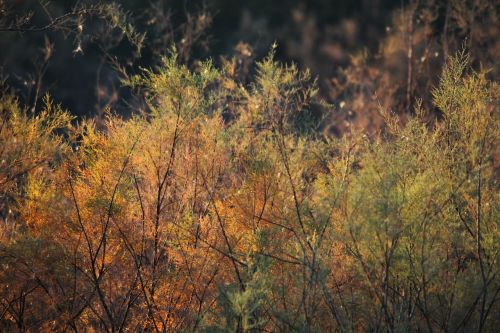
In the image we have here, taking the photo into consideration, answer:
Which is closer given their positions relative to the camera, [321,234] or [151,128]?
[321,234]

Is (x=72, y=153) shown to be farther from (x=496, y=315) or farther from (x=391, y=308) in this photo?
(x=496, y=315)

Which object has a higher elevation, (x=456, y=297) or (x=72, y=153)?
(x=72, y=153)

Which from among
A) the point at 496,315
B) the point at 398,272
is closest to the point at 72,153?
the point at 398,272

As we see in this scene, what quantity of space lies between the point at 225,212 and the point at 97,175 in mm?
1411

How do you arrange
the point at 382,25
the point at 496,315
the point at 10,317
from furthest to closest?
the point at 382,25 < the point at 10,317 < the point at 496,315

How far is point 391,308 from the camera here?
634 centimetres

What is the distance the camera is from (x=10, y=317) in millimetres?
7023

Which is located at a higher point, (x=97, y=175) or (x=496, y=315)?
(x=97, y=175)

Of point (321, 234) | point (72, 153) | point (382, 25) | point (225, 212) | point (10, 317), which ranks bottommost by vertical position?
point (10, 317)

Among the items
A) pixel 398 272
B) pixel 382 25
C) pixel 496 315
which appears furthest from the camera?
pixel 382 25

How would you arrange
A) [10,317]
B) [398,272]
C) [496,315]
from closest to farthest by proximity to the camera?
[398,272] < [496,315] < [10,317]

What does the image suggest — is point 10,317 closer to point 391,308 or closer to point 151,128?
point 151,128

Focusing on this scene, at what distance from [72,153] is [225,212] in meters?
1.80

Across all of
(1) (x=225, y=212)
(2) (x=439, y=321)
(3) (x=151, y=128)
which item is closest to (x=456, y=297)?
(2) (x=439, y=321)
